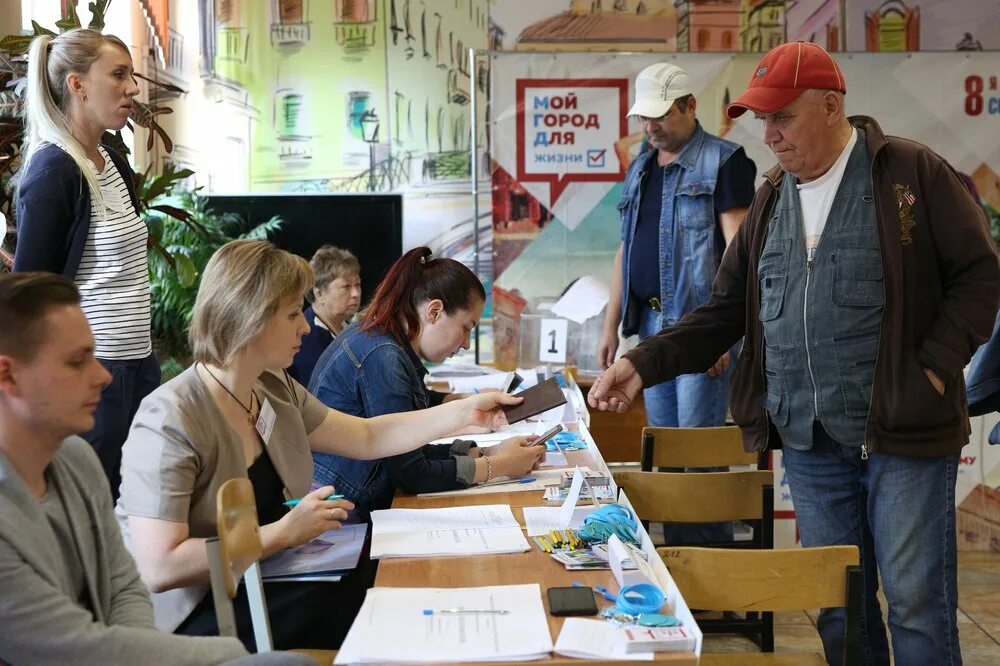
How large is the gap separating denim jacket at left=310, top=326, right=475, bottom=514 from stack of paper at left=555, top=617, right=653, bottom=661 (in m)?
1.00

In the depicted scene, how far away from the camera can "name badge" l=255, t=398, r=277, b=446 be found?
7.75 feet

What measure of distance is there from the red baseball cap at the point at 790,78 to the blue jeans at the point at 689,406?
5.67 ft

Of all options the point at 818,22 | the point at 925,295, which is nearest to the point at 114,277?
the point at 925,295

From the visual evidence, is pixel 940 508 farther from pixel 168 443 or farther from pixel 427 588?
pixel 168 443

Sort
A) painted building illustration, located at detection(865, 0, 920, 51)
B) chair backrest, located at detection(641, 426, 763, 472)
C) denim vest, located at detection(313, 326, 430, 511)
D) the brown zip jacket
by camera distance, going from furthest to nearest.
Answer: painted building illustration, located at detection(865, 0, 920, 51) → chair backrest, located at detection(641, 426, 763, 472) → denim vest, located at detection(313, 326, 430, 511) → the brown zip jacket

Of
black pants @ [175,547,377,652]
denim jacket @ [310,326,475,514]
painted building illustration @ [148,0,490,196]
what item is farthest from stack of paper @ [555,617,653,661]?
painted building illustration @ [148,0,490,196]

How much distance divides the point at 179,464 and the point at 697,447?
1.78 m

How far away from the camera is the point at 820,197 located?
2.43 metres

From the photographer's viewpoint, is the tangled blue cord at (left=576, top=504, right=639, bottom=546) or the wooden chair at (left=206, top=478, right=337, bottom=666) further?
the tangled blue cord at (left=576, top=504, right=639, bottom=546)

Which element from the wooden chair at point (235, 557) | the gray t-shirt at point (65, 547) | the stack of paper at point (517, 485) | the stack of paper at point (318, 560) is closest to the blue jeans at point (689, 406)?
the stack of paper at point (517, 485)

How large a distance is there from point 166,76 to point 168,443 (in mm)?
4225

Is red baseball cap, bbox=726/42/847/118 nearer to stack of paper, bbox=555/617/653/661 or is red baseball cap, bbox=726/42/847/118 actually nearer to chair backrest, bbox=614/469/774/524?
chair backrest, bbox=614/469/774/524

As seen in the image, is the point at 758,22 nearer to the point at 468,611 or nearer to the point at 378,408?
the point at 378,408

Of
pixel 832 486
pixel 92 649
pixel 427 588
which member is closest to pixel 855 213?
pixel 832 486
